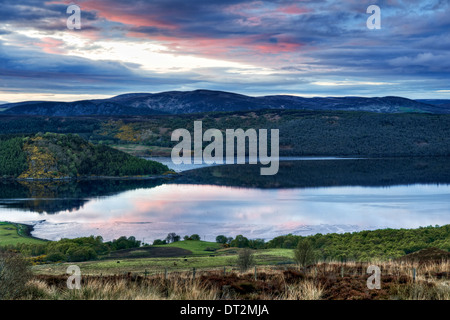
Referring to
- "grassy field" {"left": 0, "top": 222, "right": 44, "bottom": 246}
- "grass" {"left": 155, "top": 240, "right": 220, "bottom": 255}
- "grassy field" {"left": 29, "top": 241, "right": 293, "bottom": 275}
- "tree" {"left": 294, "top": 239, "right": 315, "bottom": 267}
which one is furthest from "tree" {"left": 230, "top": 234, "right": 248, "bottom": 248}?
"tree" {"left": 294, "top": 239, "right": 315, "bottom": 267}

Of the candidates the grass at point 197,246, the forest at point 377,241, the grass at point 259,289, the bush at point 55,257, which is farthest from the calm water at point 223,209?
the grass at point 259,289

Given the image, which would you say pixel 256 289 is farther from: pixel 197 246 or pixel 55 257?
pixel 197 246

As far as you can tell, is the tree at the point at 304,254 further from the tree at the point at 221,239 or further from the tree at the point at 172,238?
the tree at the point at 172,238

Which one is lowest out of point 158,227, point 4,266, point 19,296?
point 158,227

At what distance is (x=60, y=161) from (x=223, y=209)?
80.8m

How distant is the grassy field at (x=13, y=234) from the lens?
58.1 metres

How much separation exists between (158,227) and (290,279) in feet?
184

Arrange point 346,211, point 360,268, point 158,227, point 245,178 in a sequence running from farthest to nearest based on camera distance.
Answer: point 245,178 → point 346,211 → point 158,227 → point 360,268

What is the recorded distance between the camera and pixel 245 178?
403 feet

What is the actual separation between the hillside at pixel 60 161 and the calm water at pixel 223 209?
1037 inches

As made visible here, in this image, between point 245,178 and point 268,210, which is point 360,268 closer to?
point 268,210

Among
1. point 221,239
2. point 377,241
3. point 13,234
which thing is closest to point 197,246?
point 221,239

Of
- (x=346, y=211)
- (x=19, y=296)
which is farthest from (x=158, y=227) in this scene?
(x=19, y=296)

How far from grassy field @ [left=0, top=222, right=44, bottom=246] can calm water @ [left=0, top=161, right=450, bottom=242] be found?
1991 millimetres
